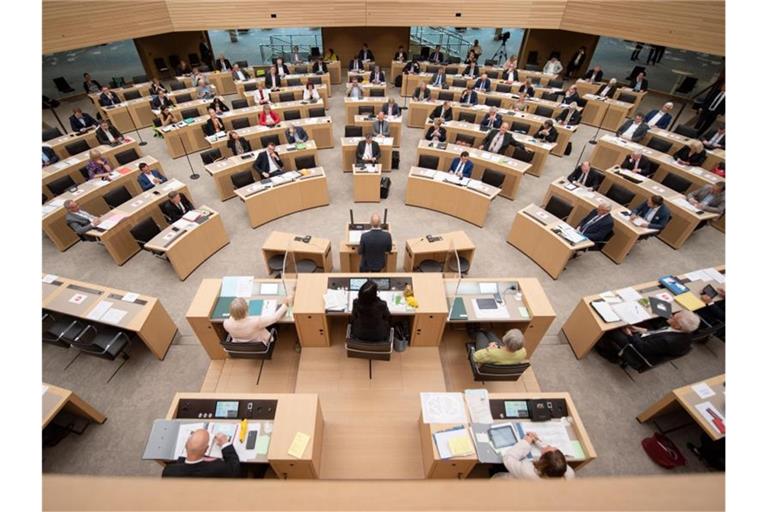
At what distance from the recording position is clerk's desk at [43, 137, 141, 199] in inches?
303

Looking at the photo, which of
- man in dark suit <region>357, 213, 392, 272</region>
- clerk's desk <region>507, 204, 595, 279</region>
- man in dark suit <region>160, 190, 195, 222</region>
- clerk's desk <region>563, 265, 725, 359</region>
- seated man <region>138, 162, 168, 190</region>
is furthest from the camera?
seated man <region>138, 162, 168, 190</region>

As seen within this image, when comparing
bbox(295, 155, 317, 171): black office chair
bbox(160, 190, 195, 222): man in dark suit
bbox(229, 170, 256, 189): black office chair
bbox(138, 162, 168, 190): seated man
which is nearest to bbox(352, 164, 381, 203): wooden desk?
bbox(295, 155, 317, 171): black office chair

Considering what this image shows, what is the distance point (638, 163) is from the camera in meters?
8.29

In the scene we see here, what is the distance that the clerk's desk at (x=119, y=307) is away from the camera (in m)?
4.97

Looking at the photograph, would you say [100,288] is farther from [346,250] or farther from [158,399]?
[346,250]

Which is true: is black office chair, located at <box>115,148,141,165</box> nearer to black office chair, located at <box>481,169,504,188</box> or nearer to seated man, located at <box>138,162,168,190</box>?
seated man, located at <box>138,162,168,190</box>

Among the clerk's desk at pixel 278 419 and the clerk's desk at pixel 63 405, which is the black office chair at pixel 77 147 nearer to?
the clerk's desk at pixel 63 405

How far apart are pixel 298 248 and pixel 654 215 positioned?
7.30 meters

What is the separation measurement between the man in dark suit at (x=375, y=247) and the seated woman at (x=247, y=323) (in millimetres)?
1714

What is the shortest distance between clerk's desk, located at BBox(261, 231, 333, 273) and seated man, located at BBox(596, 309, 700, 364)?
5.05m

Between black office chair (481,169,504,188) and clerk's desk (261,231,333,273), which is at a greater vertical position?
black office chair (481,169,504,188)

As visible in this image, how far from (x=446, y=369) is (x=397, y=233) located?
12.5 feet

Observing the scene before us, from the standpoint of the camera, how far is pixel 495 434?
361 centimetres

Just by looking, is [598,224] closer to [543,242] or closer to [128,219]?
[543,242]
